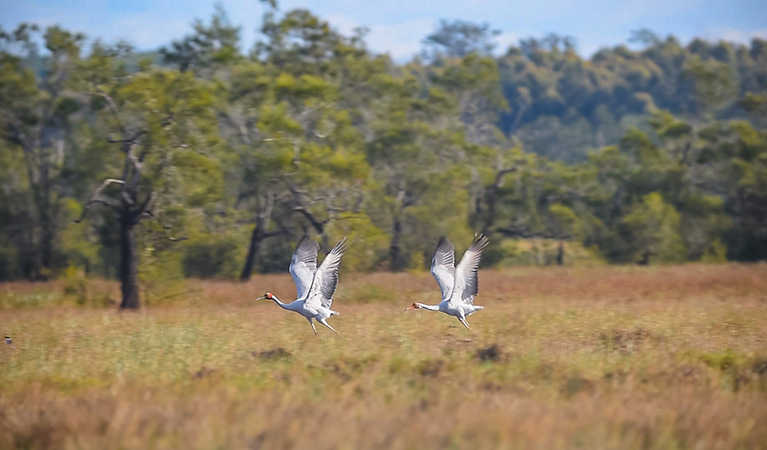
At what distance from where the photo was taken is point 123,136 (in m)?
24.6

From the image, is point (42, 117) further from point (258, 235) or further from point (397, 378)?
point (397, 378)

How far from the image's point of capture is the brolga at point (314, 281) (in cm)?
1688

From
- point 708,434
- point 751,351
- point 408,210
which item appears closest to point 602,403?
point 708,434

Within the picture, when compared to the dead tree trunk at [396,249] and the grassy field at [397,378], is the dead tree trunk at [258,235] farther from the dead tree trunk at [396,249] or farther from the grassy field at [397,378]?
the grassy field at [397,378]

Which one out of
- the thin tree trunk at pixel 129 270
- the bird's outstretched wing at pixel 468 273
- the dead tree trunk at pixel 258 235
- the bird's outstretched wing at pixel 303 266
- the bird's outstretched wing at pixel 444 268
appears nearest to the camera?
the bird's outstretched wing at pixel 468 273

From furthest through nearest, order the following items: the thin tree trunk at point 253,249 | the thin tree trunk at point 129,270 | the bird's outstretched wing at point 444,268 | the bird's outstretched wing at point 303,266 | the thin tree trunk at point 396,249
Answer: the thin tree trunk at point 396,249 < the thin tree trunk at point 253,249 < the thin tree trunk at point 129,270 < the bird's outstretched wing at point 444,268 < the bird's outstretched wing at point 303,266

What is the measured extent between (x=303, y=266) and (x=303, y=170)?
14.8m

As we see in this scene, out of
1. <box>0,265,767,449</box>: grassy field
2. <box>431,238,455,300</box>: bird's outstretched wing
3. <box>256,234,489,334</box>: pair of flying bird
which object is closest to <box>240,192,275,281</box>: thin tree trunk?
<box>0,265,767,449</box>: grassy field

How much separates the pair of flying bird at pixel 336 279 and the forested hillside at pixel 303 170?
853 centimetres

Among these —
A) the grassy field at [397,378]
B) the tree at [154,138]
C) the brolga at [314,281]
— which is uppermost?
the tree at [154,138]

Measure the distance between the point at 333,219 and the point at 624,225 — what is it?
1948cm

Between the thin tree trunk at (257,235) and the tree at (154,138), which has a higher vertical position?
the tree at (154,138)

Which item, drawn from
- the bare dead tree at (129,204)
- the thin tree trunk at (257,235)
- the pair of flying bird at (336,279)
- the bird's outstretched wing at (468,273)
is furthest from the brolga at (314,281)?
the thin tree trunk at (257,235)

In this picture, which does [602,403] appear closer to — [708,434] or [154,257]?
[708,434]
